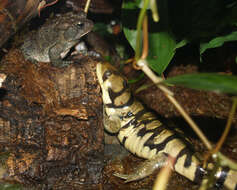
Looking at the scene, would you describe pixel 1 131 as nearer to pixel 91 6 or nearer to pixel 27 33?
pixel 27 33

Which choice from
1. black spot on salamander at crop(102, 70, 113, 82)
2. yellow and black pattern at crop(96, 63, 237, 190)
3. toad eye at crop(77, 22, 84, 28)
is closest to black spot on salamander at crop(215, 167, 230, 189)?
yellow and black pattern at crop(96, 63, 237, 190)

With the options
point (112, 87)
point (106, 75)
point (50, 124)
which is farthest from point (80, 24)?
point (50, 124)

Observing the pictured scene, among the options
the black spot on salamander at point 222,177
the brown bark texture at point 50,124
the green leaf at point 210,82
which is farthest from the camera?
the black spot on salamander at point 222,177

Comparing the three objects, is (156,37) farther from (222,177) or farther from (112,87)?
(222,177)

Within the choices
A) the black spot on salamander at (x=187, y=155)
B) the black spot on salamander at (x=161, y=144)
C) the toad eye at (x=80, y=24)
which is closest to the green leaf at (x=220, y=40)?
the black spot on salamander at (x=161, y=144)

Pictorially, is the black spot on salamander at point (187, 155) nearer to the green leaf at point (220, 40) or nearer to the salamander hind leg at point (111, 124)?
the salamander hind leg at point (111, 124)

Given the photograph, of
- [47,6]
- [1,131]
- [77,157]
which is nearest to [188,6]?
[47,6]

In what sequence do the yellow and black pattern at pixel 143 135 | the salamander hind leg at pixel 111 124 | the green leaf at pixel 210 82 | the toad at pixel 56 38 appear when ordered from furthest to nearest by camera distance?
the salamander hind leg at pixel 111 124 → the toad at pixel 56 38 → the yellow and black pattern at pixel 143 135 → the green leaf at pixel 210 82
